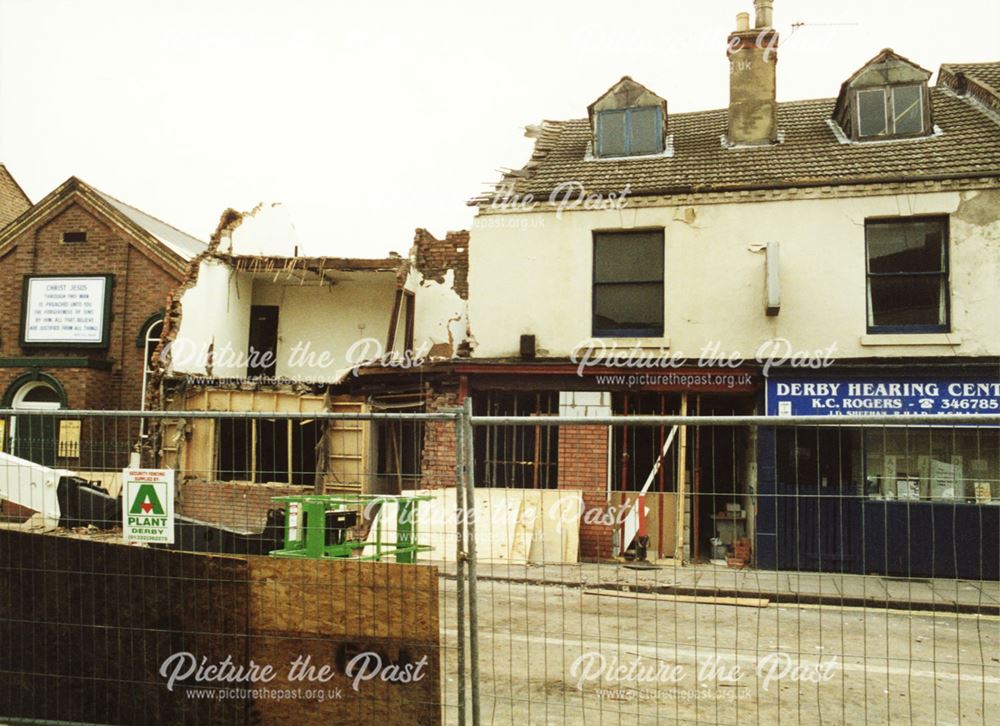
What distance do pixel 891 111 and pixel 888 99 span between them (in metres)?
0.24

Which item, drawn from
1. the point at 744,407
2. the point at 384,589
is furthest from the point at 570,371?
the point at 384,589

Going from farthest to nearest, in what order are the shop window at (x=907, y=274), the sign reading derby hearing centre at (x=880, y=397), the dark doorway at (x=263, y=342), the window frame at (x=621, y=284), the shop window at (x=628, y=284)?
the dark doorway at (x=263, y=342) → the shop window at (x=628, y=284) → the window frame at (x=621, y=284) → the shop window at (x=907, y=274) → the sign reading derby hearing centre at (x=880, y=397)

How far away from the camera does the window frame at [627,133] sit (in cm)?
1702

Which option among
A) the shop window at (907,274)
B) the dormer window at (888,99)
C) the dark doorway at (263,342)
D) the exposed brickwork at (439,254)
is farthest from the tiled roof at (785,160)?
the dark doorway at (263,342)

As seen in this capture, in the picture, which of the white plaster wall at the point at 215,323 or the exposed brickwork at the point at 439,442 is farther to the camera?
the white plaster wall at the point at 215,323

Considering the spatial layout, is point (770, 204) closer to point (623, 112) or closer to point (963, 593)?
point (623, 112)

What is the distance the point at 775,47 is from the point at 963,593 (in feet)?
41.7

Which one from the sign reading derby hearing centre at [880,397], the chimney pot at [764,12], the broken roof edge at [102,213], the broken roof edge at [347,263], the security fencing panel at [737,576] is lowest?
A: the security fencing panel at [737,576]

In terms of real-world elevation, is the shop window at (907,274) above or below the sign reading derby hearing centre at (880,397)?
above

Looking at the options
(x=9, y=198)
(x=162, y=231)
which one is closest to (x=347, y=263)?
(x=162, y=231)

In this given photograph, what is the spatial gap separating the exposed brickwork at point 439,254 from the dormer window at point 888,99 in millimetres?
9573

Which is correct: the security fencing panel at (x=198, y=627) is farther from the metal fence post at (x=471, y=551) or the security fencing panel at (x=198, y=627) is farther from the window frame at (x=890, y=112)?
the window frame at (x=890, y=112)

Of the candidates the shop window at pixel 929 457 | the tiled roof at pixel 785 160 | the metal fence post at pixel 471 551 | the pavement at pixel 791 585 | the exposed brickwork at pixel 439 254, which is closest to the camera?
the metal fence post at pixel 471 551

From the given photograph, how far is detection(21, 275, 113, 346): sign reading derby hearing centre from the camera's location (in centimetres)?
2200
